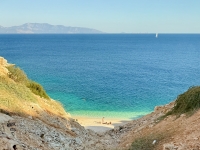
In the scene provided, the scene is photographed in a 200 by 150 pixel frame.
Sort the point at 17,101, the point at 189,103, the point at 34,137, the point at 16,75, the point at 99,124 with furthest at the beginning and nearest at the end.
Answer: the point at 99,124 < the point at 16,75 < the point at 189,103 < the point at 17,101 < the point at 34,137

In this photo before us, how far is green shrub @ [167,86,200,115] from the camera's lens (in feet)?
62.3

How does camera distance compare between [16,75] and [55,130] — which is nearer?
[55,130]

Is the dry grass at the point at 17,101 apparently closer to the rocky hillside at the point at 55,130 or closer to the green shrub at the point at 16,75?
the rocky hillside at the point at 55,130

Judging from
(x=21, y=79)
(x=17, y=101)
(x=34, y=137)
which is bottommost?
(x=34, y=137)

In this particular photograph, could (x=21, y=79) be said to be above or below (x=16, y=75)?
below

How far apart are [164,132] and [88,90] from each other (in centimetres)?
4288

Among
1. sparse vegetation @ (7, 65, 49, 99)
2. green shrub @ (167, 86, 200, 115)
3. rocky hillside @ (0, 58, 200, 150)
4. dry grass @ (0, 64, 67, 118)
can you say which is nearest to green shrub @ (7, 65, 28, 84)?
sparse vegetation @ (7, 65, 49, 99)

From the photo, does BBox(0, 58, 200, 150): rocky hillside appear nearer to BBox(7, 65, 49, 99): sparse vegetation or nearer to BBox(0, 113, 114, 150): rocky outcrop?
BBox(0, 113, 114, 150): rocky outcrop

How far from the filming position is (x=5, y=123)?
46.8 ft

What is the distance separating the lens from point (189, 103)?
19.7 metres

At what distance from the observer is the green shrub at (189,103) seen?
747 inches

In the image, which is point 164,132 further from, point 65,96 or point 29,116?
point 65,96

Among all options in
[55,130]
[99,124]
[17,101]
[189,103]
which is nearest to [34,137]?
[55,130]

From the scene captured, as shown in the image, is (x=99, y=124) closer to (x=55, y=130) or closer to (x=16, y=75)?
(x=16, y=75)
